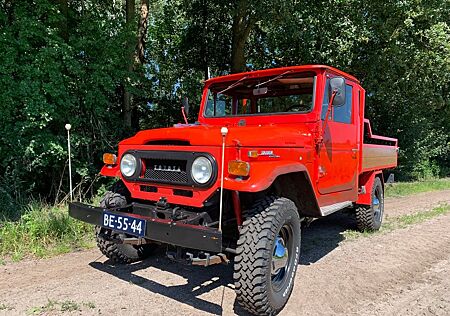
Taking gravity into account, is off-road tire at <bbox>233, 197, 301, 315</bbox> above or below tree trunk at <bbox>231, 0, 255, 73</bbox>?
below

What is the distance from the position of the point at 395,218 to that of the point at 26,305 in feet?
20.7

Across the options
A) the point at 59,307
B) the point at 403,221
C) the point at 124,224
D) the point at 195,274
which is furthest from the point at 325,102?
the point at 403,221

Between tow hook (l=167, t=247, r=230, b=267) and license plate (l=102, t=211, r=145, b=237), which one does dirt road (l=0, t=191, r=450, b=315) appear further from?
license plate (l=102, t=211, r=145, b=237)

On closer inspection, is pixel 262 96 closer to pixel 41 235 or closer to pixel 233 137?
pixel 233 137

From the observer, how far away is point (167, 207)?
138 inches

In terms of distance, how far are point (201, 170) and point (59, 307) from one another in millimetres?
1680

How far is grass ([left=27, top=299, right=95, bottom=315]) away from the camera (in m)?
3.19

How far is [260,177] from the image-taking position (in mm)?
3092

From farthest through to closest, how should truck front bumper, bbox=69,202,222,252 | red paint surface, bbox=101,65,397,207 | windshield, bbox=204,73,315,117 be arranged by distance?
windshield, bbox=204,73,315,117, red paint surface, bbox=101,65,397,207, truck front bumper, bbox=69,202,222,252

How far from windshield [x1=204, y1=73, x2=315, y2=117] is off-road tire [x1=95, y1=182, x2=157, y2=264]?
5.36 feet

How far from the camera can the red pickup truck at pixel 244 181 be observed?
3.06 metres

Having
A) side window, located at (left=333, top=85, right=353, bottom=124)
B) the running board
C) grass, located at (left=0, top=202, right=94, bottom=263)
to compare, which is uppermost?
side window, located at (left=333, top=85, right=353, bottom=124)

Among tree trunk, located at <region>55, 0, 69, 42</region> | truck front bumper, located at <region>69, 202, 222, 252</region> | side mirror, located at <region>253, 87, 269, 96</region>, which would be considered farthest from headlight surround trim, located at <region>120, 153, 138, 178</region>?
tree trunk, located at <region>55, 0, 69, 42</region>

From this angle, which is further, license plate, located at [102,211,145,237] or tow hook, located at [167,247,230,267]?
license plate, located at [102,211,145,237]
